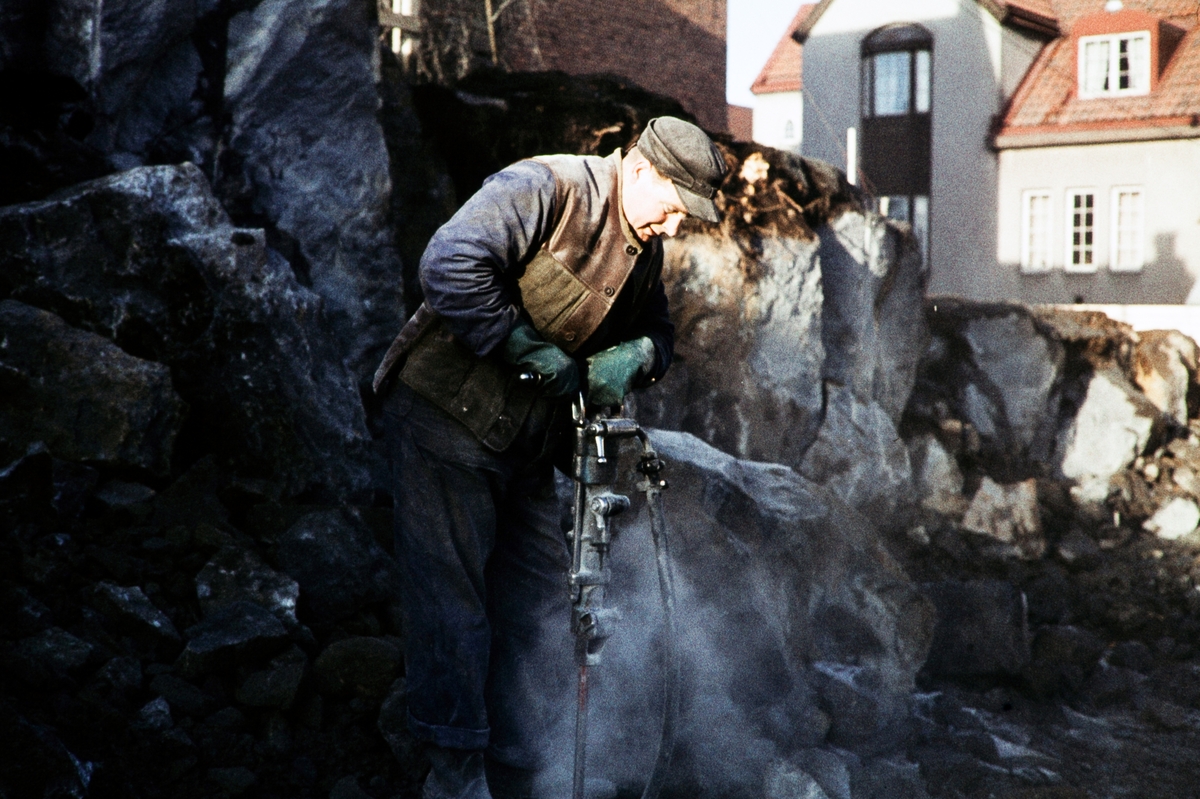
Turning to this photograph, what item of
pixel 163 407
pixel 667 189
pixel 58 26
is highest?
pixel 58 26

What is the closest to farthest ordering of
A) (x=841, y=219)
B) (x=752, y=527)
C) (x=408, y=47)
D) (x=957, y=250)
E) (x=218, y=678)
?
(x=218, y=678) < (x=752, y=527) < (x=408, y=47) < (x=841, y=219) < (x=957, y=250)

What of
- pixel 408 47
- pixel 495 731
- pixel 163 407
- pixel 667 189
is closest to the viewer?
pixel 667 189

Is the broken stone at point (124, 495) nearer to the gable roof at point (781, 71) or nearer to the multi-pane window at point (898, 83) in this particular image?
the multi-pane window at point (898, 83)

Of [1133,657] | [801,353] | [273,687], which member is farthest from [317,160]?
[1133,657]

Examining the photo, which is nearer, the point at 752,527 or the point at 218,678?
the point at 218,678

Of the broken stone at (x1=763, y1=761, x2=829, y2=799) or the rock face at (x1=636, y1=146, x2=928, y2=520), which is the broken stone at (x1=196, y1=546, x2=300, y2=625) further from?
the rock face at (x1=636, y1=146, x2=928, y2=520)

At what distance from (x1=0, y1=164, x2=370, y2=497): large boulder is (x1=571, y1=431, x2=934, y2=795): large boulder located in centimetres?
153

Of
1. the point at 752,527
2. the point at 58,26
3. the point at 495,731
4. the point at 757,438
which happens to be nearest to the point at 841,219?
the point at 757,438

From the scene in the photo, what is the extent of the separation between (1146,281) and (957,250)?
301 cm

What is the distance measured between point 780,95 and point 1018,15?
7.25 m

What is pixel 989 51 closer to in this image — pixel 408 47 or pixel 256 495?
pixel 408 47

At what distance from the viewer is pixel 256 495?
4.64 metres

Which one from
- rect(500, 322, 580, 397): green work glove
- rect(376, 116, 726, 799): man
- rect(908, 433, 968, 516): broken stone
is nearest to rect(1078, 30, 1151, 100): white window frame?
rect(908, 433, 968, 516): broken stone

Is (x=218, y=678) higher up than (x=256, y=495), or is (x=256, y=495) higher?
(x=256, y=495)
